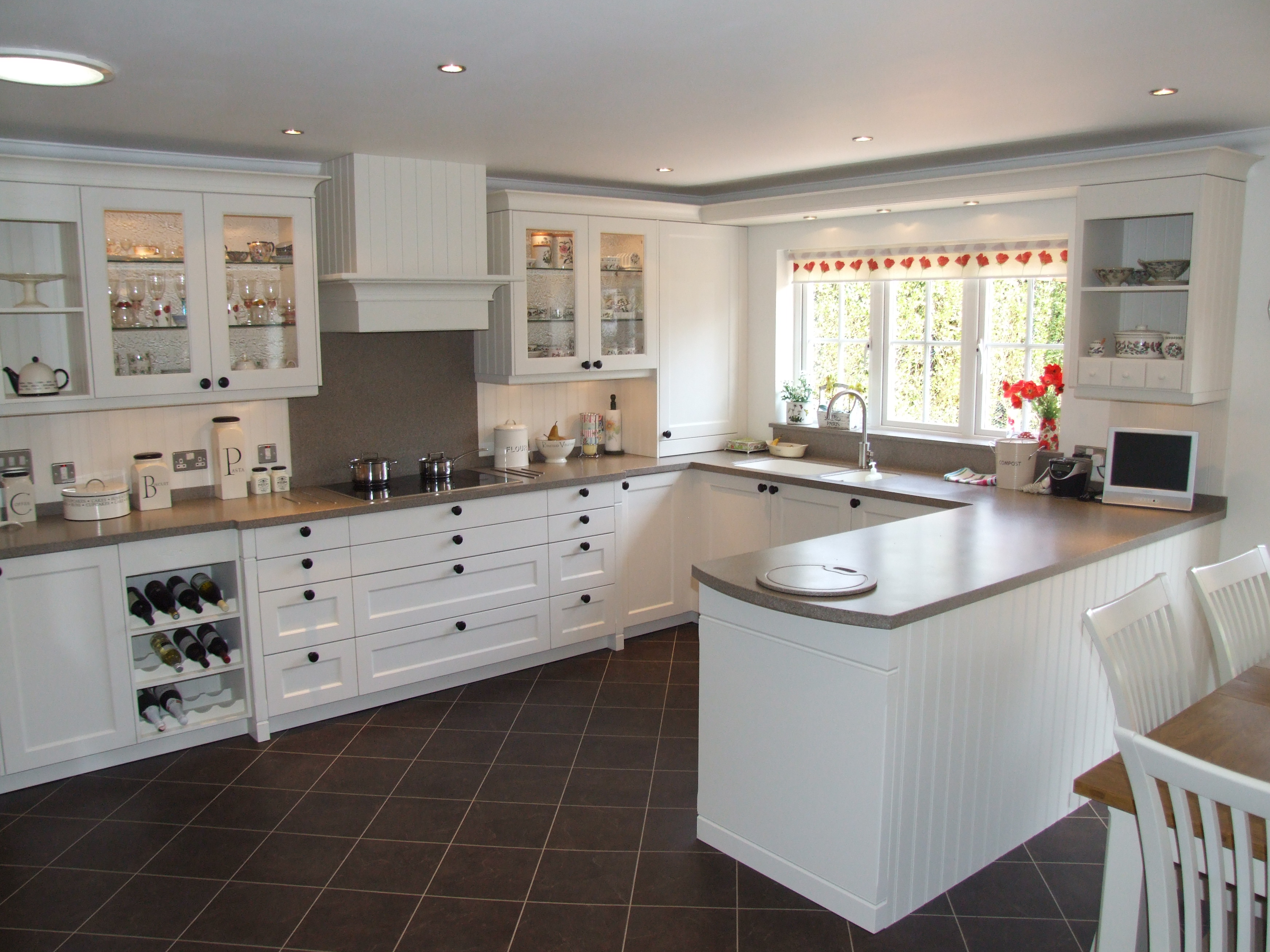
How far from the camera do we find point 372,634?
3.98 metres

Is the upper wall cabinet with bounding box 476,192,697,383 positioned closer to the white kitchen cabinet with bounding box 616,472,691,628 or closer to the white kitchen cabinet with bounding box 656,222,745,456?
the white kitchen cabinet with bounding box 656,222,745,456

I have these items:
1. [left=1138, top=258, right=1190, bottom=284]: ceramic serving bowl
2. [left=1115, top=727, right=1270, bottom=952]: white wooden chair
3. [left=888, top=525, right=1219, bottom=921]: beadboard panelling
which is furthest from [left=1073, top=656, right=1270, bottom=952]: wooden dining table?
[left=1138, top=258, right=1190, bottom=284]: ceramic serving bowl

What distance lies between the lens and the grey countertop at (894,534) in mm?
2576

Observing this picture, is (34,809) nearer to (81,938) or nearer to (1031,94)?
(81,938)

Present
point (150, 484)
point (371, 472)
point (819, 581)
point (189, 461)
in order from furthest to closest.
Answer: point (371, 472), point (189, 461), point (150, 484), point (819, 581)

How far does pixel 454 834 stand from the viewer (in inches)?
121

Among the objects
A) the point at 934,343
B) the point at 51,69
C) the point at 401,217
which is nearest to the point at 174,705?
the point at 401,217

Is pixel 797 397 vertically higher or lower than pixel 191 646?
higher

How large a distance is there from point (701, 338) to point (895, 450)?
1172 mm

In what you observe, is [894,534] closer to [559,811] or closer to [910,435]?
[559,811]

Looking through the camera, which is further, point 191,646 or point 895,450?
point 895,450

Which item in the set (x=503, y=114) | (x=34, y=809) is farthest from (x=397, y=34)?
(x=34, y=809)

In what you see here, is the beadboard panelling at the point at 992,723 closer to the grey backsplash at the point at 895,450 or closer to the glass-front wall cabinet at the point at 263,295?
the grey backsplash at the point at 895,450

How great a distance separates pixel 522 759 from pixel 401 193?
2.34m
